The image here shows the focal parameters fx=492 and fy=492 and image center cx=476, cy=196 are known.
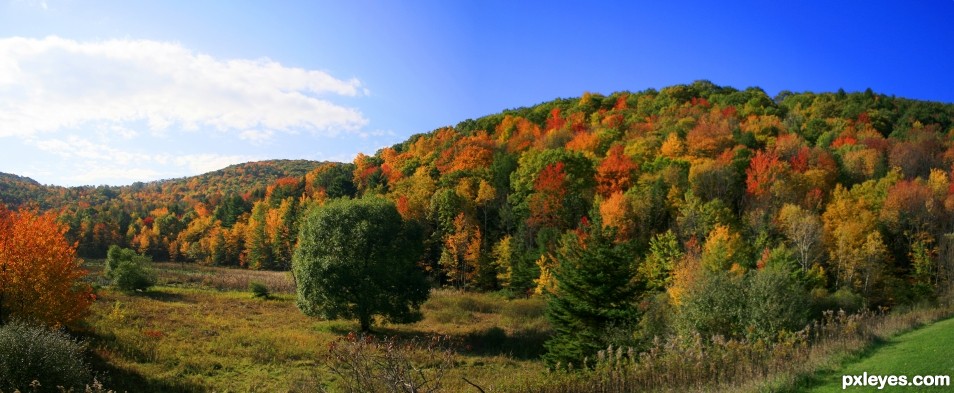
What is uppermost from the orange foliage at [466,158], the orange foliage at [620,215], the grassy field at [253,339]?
the orange foliage at [466,158]

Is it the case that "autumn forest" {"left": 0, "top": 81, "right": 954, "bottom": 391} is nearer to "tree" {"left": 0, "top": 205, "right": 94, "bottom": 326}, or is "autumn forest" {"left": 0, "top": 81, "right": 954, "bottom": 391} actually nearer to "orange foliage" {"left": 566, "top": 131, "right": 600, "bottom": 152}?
"orange foliage" {"left": 566, "top": 131, "right": 600, "bottom": 152}

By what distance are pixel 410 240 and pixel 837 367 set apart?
2571 cm

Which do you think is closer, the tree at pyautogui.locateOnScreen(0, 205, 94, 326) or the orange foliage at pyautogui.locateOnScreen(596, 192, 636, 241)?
the tree at pyautogui.locateOnScreen(0, 205, 94, 326)

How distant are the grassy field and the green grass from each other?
711 centimetres

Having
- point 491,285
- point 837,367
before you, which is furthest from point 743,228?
point 837,367

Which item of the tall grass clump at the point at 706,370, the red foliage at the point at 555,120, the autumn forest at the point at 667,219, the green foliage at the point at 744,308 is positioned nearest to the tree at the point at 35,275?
the autumn forest at the point at 667,219

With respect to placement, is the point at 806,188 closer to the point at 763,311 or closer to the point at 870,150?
the point at 870,150

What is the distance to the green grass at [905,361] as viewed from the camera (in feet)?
34.1

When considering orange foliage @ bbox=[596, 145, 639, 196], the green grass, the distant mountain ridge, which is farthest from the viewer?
the distant mountain ridge

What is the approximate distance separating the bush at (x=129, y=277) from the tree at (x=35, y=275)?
20544mm

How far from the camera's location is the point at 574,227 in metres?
55.5

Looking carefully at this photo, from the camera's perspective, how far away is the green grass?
1038 cm

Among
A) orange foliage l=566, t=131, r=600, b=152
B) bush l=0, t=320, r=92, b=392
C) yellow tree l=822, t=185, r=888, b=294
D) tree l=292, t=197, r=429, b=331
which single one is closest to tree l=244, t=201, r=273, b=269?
orange foliage l=566, t=131, r=600, b=152

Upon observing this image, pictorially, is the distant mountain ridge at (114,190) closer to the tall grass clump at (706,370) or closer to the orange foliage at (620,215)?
the orange foliage at (620,215)
